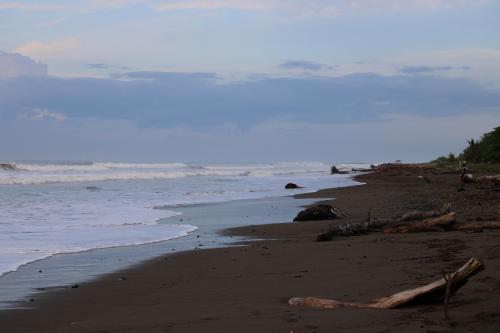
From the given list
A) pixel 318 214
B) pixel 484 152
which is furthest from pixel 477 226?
pixel 484 152

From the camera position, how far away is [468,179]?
95.1 ft

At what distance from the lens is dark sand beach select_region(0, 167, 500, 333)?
19.8 ft

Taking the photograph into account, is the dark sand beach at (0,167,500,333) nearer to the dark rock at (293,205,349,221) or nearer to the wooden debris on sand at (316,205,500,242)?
the wooden debris on sand at (316,205,500,242)

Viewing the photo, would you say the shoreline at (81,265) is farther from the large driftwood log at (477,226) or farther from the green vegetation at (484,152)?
the green vegetation at (484,152)

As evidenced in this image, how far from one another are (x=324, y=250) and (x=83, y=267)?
391 centimetres

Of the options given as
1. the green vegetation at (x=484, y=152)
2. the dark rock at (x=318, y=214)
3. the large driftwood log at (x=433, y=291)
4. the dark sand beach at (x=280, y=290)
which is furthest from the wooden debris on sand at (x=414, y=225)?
the green vegetation at (x=484, y=152)

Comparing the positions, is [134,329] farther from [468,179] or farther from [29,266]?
[468,179]

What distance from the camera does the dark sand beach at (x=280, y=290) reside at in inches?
238

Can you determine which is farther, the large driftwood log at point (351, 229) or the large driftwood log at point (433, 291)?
the large driftwood log at point (351, 229)

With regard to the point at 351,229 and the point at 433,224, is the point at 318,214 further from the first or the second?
the point at 433,224

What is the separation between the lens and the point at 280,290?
8086mm

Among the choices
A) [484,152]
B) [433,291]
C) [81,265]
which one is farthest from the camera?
[484,152]

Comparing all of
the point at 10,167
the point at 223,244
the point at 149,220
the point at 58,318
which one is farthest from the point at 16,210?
the point at 10,167

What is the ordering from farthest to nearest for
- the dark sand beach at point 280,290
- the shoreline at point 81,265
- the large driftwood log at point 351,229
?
1. the large driftwood log at point 351,229
2. the shoreline at point 81,265
3. the dark sand beach at point 280,290
